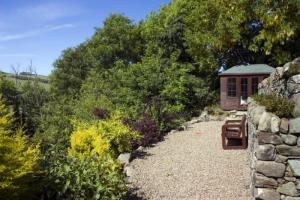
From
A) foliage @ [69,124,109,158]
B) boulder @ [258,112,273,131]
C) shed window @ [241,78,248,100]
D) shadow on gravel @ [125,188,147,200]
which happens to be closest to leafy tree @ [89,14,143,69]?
shed window @ [241,78,248,100]

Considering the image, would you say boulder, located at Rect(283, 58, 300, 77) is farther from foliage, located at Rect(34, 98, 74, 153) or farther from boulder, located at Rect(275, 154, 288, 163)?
foliage, located at Rect(34, 98, 74, 153)

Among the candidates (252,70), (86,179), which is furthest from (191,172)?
(252,70)

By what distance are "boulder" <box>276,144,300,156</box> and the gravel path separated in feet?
4.99

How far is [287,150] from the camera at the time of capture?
5.21 m

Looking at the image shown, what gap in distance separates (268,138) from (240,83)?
14.1 meters

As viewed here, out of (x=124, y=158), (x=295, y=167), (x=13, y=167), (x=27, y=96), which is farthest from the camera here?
(x=27, y=96)

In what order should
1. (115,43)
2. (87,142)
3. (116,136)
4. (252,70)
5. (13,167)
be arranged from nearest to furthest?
1. (13,167)
2. (87,142)
3. (116,136)
4. (252,70)
5. (115,43)

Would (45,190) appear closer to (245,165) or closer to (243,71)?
(245,165)

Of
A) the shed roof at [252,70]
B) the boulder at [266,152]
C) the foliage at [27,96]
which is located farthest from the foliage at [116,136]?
the foliage at [27,96]

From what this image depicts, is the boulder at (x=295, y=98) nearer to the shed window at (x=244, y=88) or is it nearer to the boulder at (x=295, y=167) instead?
the boulder at (x=295, y=167)

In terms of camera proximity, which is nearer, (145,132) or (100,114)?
(145,132)

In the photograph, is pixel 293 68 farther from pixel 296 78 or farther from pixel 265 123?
pixel 265 123

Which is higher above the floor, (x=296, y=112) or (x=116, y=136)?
(x=296, y=112)

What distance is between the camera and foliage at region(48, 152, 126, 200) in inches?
219
